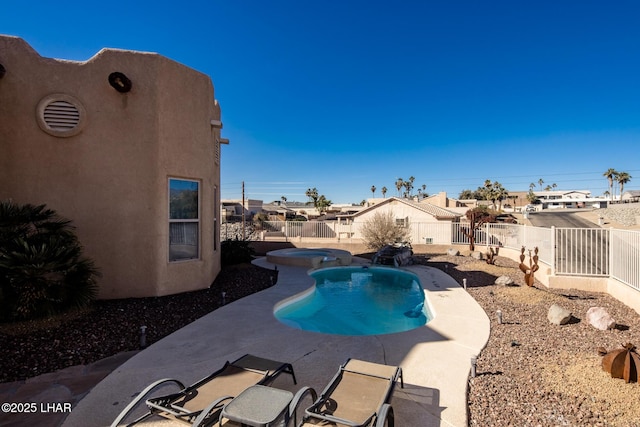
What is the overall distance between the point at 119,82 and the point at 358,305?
9.06 metres

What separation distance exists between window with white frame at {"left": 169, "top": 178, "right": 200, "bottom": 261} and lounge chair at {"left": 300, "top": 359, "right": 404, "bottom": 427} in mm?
5911

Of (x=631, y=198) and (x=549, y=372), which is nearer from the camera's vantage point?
(x=549, y=372)

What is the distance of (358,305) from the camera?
A: 982 centimetres

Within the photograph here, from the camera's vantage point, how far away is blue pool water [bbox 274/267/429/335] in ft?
25.9

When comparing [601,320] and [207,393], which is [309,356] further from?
[601,320]

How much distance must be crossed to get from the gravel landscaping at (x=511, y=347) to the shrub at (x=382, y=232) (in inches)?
366

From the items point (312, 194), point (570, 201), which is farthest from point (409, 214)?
point (570, 201)

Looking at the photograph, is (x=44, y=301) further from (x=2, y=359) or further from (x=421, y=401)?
(x=421, y=401)

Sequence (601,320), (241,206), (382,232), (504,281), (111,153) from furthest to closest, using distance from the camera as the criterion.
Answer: (241,206) < (382,232) < (504,281) < (111,153) < (601,320)

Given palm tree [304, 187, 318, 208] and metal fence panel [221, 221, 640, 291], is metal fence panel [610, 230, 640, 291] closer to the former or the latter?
metal fence panel [221, 221, 640, 291]

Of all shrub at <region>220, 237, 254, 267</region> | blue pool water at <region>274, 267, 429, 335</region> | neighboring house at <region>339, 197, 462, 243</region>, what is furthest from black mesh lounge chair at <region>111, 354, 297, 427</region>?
neighboring house at <region>339, 197, 462, 243</region>

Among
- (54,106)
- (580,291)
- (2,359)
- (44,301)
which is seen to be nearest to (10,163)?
(54,106)

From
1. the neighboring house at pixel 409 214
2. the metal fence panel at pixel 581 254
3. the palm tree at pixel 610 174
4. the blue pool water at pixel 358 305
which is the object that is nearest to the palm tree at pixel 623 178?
the palm tree at pixel 610 174

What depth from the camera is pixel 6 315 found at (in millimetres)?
5219
